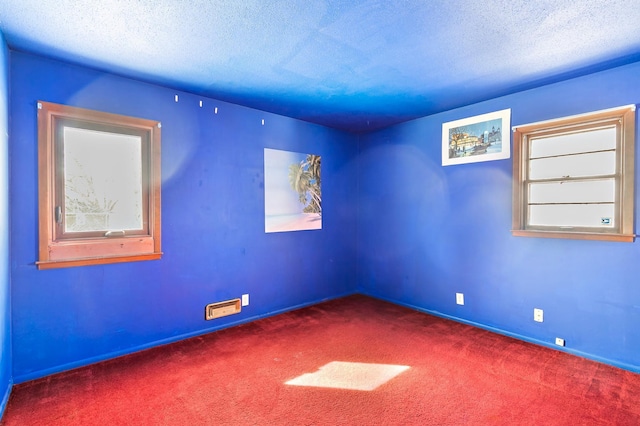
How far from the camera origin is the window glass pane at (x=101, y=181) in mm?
2525

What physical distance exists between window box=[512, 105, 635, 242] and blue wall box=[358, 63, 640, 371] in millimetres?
89

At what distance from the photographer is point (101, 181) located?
2658 mm

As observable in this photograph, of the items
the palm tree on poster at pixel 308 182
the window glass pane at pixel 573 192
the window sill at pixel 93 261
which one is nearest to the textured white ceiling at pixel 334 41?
the window glass pane at pixel 573 192

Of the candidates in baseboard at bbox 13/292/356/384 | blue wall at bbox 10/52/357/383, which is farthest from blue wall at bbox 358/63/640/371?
baseboard at bbox 13/292/356/384

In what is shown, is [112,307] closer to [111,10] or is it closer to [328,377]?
[328,377]

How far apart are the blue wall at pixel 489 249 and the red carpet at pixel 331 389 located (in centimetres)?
30

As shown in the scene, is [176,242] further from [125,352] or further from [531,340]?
[531,340]

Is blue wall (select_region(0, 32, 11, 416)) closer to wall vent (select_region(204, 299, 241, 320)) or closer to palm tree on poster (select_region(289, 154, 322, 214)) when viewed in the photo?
wall vent (select_region(204, 299, 241, 320))

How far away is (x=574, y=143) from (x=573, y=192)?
1.50 ft

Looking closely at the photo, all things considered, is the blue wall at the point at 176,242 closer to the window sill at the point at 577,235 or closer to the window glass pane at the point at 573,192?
the window sill at the point at 577,235

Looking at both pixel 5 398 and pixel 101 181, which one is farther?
pixel 101 181

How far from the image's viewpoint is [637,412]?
1.96m

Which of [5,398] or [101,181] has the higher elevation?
[101,181]

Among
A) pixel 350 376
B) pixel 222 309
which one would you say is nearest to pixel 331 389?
pixel 350 376
